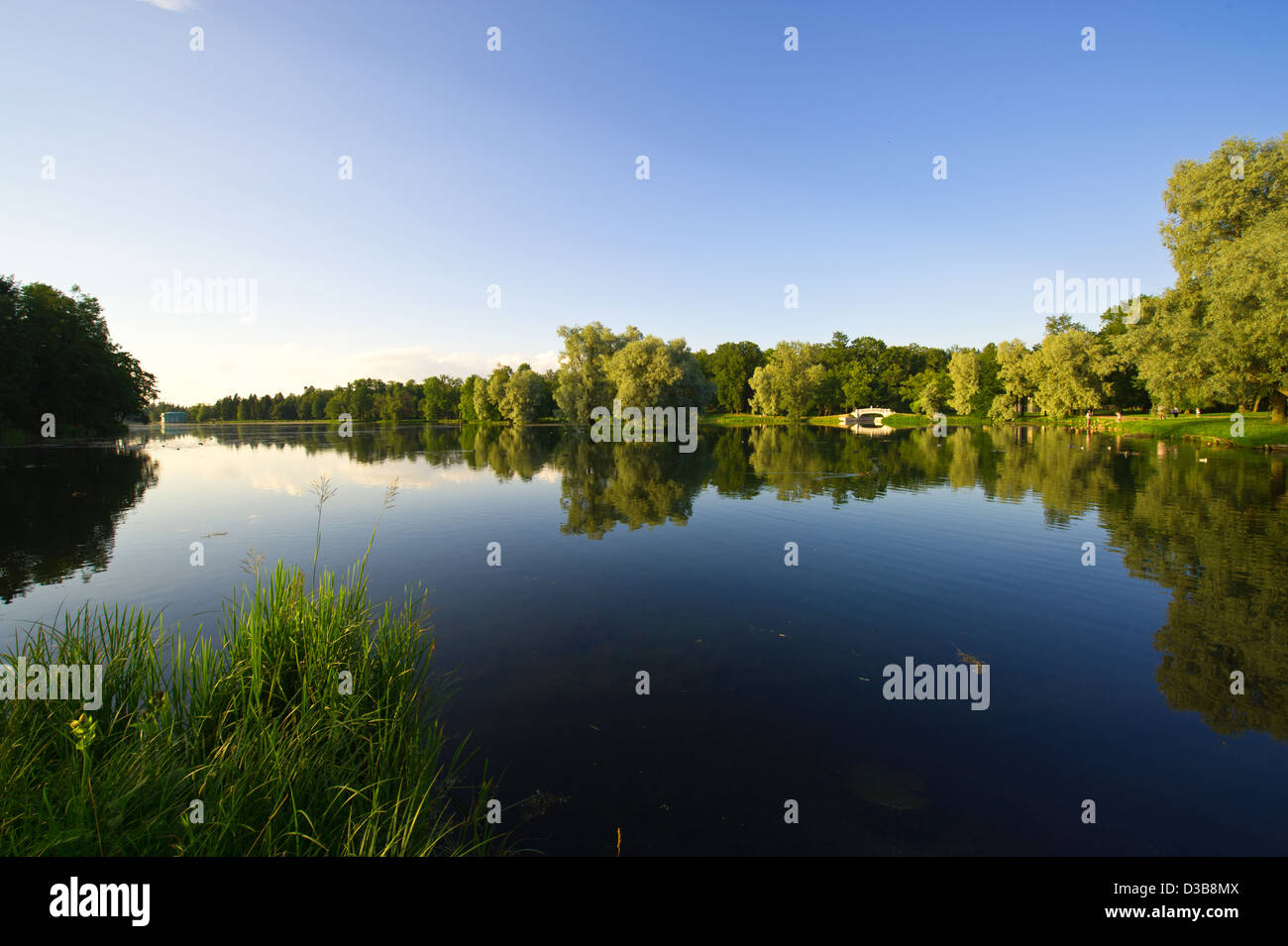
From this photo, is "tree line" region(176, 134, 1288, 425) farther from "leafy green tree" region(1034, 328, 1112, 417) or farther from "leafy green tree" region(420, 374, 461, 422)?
"leafy green tree" region(420, 374, 461, 422)

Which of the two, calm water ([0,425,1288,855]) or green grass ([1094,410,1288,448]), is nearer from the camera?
calm water ([0,425,1288,855])

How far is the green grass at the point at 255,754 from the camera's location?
4.39 meters

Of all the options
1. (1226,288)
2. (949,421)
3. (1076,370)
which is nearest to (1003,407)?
(949,421)

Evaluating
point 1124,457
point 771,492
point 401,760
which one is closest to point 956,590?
point 401,760

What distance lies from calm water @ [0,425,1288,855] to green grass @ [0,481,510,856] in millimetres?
1157

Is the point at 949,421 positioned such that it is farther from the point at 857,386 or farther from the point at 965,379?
the point at 857,386

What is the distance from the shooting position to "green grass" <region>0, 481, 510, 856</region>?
439 centimetres

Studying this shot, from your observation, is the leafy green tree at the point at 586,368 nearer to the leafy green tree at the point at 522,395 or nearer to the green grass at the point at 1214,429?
the leafy green tree at the point at 522,395

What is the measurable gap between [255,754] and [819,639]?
30.7 ft

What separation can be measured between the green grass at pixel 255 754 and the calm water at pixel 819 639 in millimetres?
1157

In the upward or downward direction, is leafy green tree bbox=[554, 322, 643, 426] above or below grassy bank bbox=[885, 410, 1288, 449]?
above

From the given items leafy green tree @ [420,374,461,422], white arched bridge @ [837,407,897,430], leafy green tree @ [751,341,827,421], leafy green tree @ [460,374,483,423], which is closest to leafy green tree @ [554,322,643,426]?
leafy green tree @ [751,341,827,421]

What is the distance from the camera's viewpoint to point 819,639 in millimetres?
10938

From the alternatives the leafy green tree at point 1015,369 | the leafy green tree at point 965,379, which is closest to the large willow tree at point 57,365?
the leafy green tree at point 1015,369
